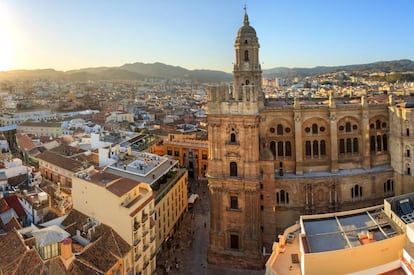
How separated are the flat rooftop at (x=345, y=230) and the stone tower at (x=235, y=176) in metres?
11.0

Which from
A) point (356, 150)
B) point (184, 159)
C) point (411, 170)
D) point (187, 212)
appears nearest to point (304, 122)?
point (356, 150)

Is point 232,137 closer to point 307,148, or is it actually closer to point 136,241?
point 307,148

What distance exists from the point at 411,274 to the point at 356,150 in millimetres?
22298

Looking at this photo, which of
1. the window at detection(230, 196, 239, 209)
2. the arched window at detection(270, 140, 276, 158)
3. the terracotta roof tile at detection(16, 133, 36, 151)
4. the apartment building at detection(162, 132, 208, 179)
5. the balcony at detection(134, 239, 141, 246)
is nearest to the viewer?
the balcony at detection(134, 239, 141, 246)

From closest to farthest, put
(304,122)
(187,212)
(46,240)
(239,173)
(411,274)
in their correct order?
(411,274), (46,240), (239,173), (304,122), (187,212)

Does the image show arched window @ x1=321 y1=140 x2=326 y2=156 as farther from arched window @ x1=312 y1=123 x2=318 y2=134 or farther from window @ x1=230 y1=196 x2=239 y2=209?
window @ x1=230 y1=196 x2=239 y2=209

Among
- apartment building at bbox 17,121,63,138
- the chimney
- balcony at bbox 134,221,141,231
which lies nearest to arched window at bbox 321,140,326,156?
balcony at bbox 134,221,141,231

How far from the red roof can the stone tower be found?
53.3ft

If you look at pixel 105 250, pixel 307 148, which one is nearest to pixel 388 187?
pixel 307 148

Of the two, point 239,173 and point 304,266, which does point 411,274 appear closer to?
point 304,266

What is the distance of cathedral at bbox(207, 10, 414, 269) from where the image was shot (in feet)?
120

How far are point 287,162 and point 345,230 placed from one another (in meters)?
15.9

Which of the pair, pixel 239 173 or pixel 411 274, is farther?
pixel 239 173

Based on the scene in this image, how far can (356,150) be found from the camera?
40406 millimetres
